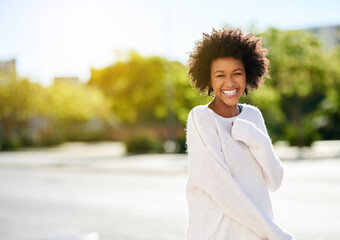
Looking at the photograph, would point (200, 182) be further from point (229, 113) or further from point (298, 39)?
point (298, 39)

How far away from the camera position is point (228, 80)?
2.15 m

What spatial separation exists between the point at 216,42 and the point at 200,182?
2.05 feet

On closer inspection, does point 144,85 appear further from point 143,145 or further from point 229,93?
point 229,93

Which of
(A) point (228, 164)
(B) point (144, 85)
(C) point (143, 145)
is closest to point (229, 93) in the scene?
(A) point (228, 164)

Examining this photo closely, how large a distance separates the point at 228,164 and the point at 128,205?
7.78 meters

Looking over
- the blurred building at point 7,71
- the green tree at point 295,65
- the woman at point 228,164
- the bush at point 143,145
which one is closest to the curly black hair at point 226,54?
the woman at point 228,164

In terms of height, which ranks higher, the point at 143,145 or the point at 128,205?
the point at 128,205

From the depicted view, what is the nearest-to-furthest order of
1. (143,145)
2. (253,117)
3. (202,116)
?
(202,116) < (253,117) < (143,145)

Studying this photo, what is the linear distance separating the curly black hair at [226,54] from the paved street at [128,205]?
4.52 m

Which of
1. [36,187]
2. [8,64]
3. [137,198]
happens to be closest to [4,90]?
[8,64]

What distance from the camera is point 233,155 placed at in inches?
79.5

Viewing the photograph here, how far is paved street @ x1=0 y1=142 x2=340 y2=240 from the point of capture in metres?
7.08

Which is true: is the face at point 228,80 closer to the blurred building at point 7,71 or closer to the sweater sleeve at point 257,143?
the sweater sleeve at point 257,143

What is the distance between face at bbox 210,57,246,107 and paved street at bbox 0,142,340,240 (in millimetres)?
4681
